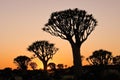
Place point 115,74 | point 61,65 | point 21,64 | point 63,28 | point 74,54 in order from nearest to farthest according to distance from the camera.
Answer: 1. point 115,74
2. point 63,28
3. point 74,54
4. point 21,64
5. point 61,65

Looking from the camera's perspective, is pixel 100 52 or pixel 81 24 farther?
pixel 100 52

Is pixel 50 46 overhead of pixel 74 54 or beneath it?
overhead

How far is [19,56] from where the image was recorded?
6644 cm

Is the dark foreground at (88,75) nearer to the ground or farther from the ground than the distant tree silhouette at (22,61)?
nearer to the ground

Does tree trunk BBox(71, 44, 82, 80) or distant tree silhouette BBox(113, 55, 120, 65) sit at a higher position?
distant tree silhouette BBox(113, 55, 120, 65)

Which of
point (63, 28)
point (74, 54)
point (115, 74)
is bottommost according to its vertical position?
point (115, 74)

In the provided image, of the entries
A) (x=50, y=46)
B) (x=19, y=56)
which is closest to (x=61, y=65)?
(x=19, y=56)

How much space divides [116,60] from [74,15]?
52931mm

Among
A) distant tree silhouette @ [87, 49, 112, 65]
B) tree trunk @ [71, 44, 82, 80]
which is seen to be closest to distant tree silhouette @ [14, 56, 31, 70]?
distant tree silhouette @ [87, 49, 112, 65]

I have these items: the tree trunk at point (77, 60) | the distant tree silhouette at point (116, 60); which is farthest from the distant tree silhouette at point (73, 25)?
the distant tree silhouette at point (116, 60)

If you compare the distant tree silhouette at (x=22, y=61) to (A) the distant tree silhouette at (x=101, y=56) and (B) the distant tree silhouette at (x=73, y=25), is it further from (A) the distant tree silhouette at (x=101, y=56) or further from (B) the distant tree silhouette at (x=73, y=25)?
(B) the distant tree silhouette at (x=73, y=25)

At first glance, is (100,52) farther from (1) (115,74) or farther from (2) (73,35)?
(1) (115,74)

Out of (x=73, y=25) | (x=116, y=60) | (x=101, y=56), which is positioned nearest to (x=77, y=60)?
(x=73, y=25)

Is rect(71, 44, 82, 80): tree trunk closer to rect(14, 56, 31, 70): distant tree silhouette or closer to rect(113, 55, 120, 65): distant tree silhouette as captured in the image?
rect(14, 56, 31, 70): distant tree silhouette
